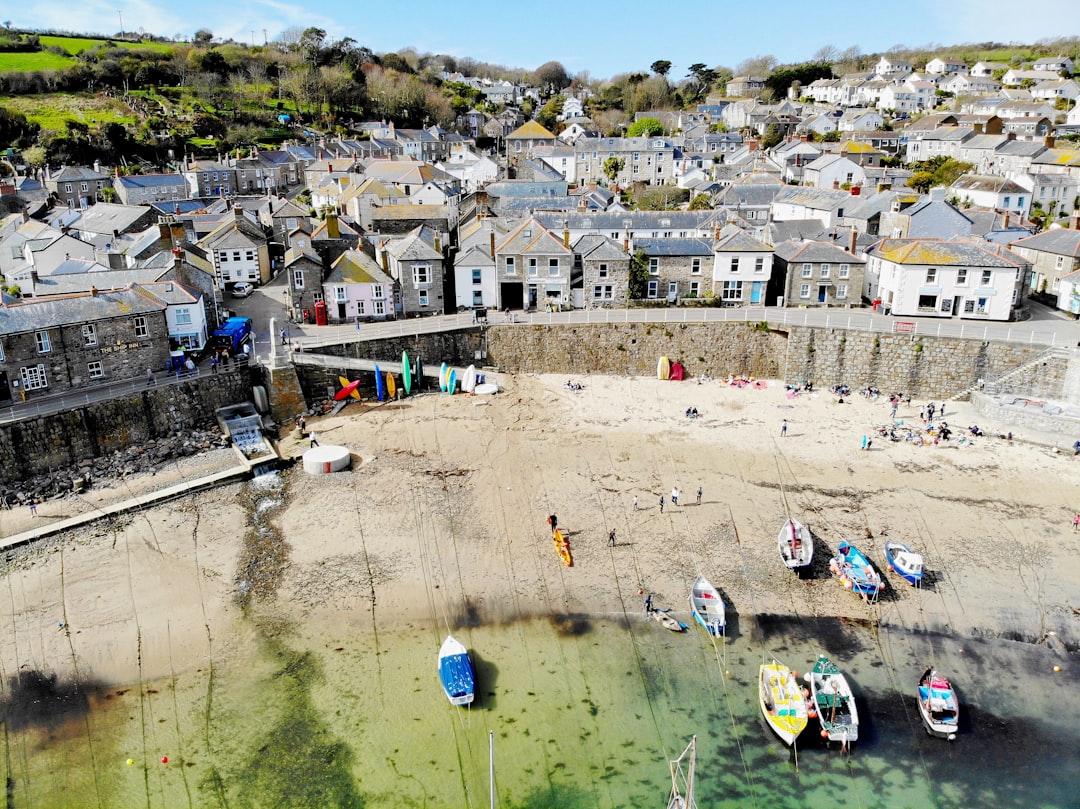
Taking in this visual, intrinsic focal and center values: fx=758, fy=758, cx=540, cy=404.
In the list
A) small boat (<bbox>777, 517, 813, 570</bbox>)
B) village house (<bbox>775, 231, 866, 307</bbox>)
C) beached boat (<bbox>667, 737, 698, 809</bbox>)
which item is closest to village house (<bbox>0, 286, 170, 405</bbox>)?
small boat (<bbox>777, 517, 813, 570</bbox>)

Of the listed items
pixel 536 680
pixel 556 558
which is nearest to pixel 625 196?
pixel 556 558

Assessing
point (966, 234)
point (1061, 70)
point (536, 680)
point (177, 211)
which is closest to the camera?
point (536, 680)

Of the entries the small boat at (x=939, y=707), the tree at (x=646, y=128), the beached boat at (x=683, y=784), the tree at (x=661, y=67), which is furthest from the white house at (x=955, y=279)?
the tree at (x=661, y=67)

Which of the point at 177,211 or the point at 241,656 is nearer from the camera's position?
the point at 241,656

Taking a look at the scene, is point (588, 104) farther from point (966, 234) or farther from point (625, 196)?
point (966, 234)

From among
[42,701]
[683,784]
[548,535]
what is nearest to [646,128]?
[548,535]

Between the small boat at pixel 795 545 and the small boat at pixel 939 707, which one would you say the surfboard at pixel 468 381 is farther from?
the small boat at pixel 939 707
